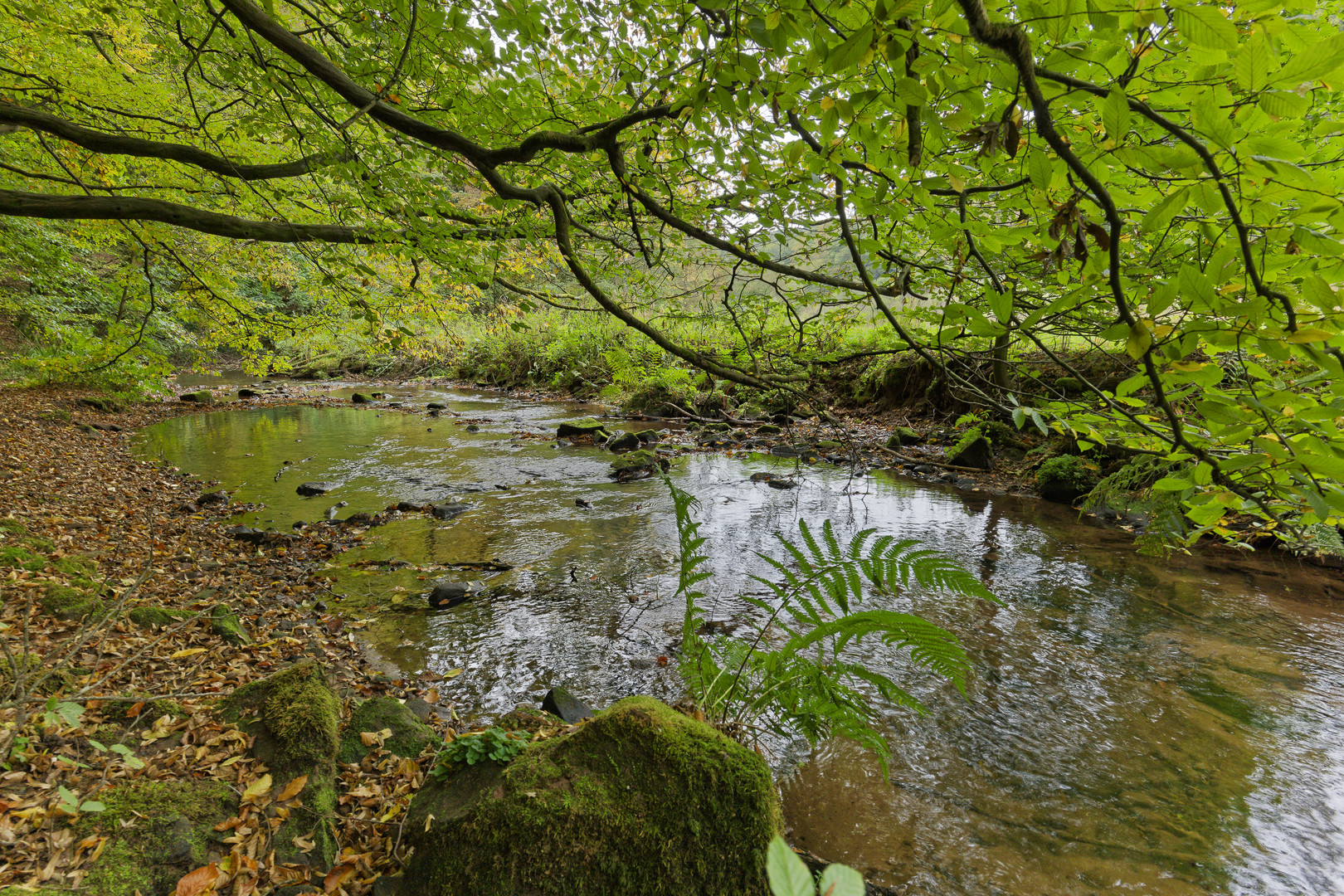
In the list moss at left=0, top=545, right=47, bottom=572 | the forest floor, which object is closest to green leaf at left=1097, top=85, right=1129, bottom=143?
the forest floor

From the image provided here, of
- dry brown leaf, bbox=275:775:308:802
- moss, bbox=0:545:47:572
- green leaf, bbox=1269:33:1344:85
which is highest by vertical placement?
green leaf, bbox=1269:33:1344:85

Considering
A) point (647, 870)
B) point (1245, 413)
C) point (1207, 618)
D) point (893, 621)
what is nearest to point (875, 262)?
point (1245, 413)

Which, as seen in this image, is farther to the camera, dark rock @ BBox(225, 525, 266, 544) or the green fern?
dark rock @ BBox(225, 525, 266, 544)

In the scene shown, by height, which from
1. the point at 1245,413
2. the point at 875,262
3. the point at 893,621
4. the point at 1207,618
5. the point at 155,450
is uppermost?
the point at 875,262

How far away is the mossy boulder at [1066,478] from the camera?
7616 millimetres

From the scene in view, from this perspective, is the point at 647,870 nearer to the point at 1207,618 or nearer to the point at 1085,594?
the point at 1085,594

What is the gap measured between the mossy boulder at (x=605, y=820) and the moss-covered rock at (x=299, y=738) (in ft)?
1.39

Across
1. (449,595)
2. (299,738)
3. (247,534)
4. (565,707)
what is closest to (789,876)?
(299,738)

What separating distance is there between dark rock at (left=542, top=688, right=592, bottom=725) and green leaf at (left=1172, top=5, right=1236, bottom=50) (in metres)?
3.46

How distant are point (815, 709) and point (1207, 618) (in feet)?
15.2

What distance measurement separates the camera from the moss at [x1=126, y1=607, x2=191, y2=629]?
3439 mm

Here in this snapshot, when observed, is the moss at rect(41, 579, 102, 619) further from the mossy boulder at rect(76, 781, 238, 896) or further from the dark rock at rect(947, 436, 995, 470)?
the dark rock at rect(947, 436, 995, 470)

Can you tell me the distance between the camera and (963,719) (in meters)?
3.45

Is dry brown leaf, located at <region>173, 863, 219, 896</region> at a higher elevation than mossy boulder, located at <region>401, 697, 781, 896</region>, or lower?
lower
